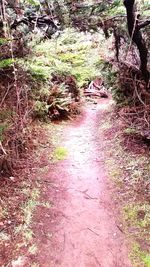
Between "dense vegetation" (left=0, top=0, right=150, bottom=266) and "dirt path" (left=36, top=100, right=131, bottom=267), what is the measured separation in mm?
1007

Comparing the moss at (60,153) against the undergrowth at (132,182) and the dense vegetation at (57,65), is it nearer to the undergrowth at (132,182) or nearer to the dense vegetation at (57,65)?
the dense vegetation at (57,65)

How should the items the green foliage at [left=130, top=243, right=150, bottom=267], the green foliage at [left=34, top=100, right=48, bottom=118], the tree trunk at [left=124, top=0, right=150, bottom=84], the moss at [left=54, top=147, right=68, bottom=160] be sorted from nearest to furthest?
the green foliage at [left=130, top=243, right=150, bottom=267], the tree trunk at [left=124, top=0, right=150, bottom=84], the moss at [left=54, top=147, right=68, bottom=160], the green foliage at [left=34, top=100, right=48, bottom=118]

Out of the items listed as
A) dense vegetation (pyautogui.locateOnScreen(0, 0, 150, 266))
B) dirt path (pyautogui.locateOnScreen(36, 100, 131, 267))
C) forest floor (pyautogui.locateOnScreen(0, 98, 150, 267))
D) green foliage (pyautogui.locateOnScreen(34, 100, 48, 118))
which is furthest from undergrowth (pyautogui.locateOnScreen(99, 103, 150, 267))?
green foliage (pyautogui.locateOnScreen(34, 100, 48, 118))

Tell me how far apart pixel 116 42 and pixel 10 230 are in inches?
224

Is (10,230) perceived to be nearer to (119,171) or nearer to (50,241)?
(50,241)

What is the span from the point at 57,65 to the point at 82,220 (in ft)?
21.8

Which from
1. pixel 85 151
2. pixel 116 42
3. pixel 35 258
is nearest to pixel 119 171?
pixel 85 151

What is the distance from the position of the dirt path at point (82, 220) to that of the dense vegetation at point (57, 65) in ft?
3.30

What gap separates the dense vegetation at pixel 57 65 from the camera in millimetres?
5168

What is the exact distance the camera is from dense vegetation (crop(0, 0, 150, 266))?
5168mm

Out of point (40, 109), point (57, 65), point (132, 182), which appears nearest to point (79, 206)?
point (132, 182)

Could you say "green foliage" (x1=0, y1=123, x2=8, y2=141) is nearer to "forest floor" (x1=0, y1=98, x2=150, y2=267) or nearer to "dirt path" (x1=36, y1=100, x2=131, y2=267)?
"forest floor" (x1=0, y1=98, x2=150, y2=267)

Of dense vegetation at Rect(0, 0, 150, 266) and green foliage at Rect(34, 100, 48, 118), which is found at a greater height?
dense vegetation at Rect(0, 0, 150, 266)

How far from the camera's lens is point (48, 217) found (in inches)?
174
